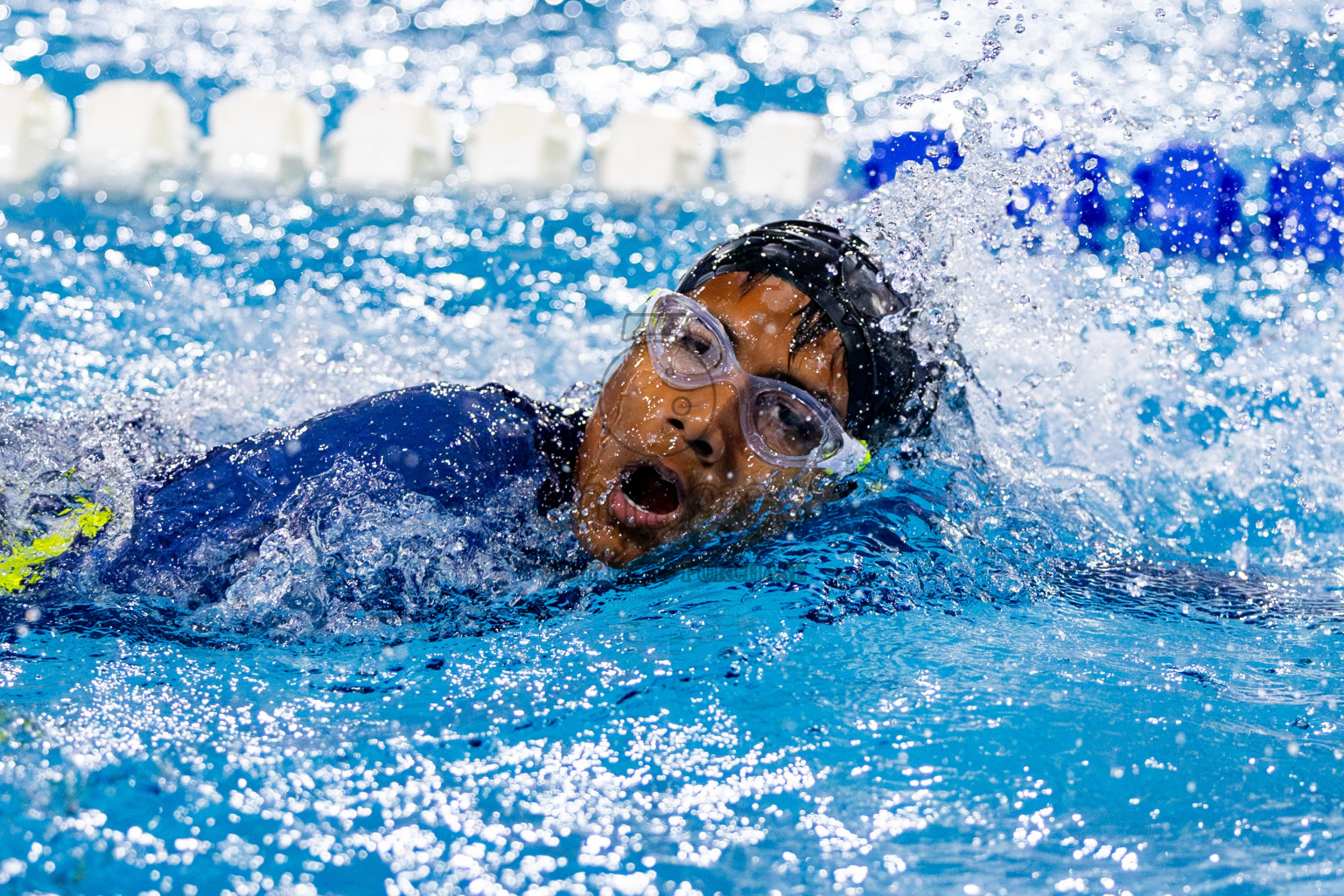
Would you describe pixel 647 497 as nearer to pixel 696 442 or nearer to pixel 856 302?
pixel 696 442

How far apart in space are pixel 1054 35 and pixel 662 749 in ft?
16.0

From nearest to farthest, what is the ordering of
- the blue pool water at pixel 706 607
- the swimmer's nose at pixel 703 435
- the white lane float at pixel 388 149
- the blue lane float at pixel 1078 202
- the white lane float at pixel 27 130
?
the blue pool water at pixel 706 607 < the swimmer's nose at pixel 703 435 < the blue lane float at pixel 1078 202 < the white lane float at pixel 27 130 < the white lane float at pixel 388 149

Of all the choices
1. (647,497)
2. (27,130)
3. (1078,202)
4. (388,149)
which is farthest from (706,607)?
(27,130)

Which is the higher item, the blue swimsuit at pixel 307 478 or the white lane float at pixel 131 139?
the white lane float at pixel 131 139

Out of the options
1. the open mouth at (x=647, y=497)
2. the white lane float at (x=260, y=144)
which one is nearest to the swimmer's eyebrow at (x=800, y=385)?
the open mouth at (x=647, y=497)

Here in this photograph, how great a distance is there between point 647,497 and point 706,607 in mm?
201

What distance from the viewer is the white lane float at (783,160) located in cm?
431

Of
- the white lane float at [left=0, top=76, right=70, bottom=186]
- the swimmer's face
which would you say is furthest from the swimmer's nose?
the white lane float at [left=0, top=76, right=70, bottom=186]

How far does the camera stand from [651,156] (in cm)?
440

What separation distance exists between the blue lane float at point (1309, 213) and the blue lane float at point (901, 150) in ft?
3.47

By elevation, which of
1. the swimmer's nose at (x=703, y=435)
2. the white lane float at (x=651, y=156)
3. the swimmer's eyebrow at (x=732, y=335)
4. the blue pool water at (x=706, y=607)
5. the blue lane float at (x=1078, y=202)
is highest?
the white lane float at (x=651, y=156)

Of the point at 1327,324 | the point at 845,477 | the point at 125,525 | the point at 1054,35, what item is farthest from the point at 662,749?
the point at 1054,35

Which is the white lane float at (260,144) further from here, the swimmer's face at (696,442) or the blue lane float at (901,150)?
the swimmer's face at (696,442)

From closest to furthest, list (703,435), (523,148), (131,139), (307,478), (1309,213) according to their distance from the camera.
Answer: (307,478), (703,435), (1309,213), (131,139), (523,148)
